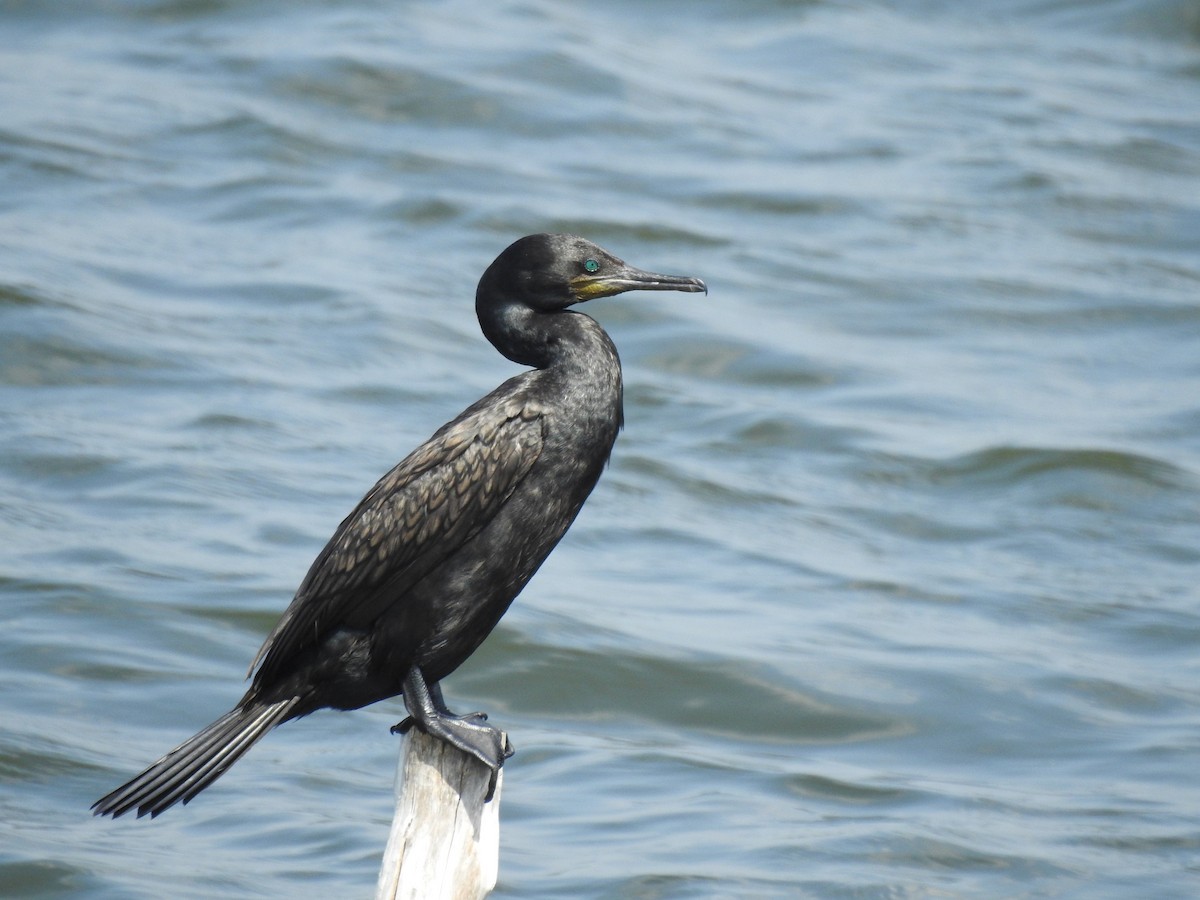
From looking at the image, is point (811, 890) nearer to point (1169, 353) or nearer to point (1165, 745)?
point (1165, 745)

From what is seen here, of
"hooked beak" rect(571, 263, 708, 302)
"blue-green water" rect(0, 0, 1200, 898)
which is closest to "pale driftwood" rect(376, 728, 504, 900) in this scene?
"hooked beak" rect(571, 263, 708, 302)

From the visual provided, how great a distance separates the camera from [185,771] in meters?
A: 4.93

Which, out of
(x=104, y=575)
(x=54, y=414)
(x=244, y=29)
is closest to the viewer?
(x=104, y=575)

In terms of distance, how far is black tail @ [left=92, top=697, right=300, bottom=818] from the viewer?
16.0 feet

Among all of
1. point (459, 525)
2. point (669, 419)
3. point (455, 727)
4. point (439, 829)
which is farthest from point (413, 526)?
point (669, 419)

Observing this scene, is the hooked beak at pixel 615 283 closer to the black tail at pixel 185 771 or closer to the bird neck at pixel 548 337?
the bird neck at pixel 548 337

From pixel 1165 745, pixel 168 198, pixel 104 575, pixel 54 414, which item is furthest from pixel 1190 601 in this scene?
pixel 168 198

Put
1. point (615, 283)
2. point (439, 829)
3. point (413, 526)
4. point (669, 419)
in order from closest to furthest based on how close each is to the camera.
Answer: point (439, 829)
point (413, 526)
point (615, 283)
point (669, 419)

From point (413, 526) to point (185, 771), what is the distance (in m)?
0.93

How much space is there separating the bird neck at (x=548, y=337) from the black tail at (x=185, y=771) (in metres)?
1.32

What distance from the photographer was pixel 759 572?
12867mm

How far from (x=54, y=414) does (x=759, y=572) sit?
18.8 ft

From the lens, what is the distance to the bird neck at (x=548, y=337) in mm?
5301

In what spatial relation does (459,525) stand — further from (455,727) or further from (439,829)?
(439,829)
